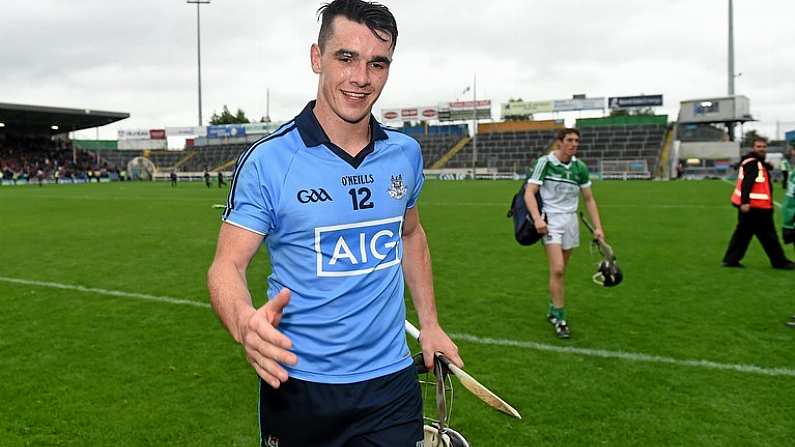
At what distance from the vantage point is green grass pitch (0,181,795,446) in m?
4.40

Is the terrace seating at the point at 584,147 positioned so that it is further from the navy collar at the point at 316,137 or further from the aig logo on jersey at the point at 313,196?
the aig logo on jersey at the point at 313,196

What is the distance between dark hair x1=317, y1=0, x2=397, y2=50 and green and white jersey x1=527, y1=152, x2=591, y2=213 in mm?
4590

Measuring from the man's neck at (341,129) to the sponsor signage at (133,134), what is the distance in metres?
90.9

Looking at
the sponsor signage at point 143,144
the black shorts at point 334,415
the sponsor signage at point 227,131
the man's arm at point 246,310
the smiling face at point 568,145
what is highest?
the sponsor signage at point 227,131

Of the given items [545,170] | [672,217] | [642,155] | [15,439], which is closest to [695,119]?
[642,155]

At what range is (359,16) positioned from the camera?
221 cm

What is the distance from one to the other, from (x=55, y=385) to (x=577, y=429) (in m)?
4.08

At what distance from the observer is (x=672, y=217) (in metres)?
18.3

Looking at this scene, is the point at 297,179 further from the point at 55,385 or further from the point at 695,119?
the point at 695,119

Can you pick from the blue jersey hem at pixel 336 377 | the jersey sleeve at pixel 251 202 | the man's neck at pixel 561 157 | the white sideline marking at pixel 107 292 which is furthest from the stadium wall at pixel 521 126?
the jersey sleeve at pixel 251 202

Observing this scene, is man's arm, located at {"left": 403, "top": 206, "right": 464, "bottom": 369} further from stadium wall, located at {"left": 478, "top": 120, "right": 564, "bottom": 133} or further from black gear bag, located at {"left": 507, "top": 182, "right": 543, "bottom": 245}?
stadium wall, located at {"left": 478, "top": 120, "right": 564, "bottom": 133}

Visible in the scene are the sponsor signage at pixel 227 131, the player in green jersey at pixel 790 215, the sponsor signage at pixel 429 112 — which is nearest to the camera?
the player in green jersey at pixel 790 215

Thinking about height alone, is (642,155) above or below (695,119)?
below

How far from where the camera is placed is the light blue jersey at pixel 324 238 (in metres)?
2.11
